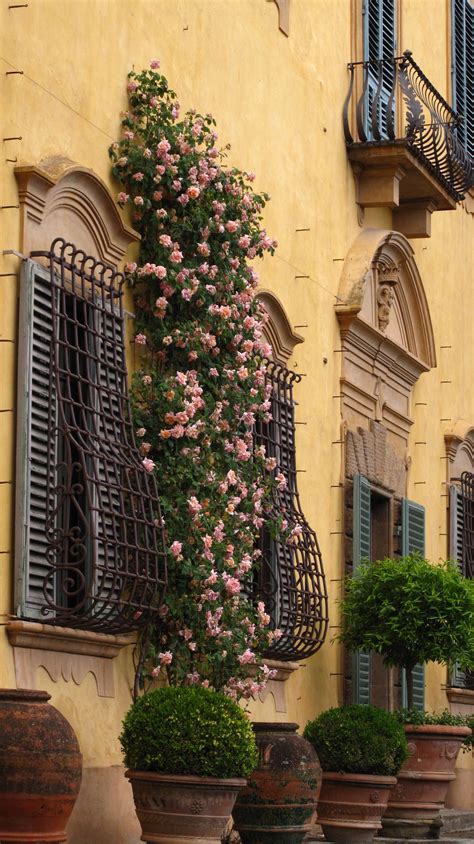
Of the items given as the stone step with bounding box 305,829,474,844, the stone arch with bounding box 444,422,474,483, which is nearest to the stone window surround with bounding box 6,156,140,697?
the stone step with bounding box 305,829,474,844

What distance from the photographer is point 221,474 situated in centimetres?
1127

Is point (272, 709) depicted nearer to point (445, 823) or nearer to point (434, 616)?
point (434, 616)

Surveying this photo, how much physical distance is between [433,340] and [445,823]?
14.0 ft

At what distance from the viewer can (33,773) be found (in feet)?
26.9

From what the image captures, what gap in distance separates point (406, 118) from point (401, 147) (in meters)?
0.91

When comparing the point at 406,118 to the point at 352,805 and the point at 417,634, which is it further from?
the point at 352,805

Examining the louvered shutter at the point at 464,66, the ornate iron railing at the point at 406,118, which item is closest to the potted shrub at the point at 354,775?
the ornate iron railing at the point at 406,118

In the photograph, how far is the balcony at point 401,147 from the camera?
15.0 metres

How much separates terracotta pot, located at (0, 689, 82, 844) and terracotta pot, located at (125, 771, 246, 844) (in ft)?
3.38

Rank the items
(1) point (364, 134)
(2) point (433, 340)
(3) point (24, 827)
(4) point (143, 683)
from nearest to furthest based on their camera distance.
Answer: (3) point (24, 827), (4) point (143, 683), (1) point (364, 134), (2) point (433, 340)

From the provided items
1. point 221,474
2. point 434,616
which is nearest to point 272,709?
point 434,616

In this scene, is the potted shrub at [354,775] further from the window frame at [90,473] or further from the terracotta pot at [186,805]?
the terracotta pot at [186,805]

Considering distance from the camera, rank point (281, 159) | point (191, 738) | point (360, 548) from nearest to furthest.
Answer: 1. point (191, 738)
2. point (281, 159)
3. point (360, 548)

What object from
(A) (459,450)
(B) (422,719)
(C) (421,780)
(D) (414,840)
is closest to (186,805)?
(D) (414,840)
